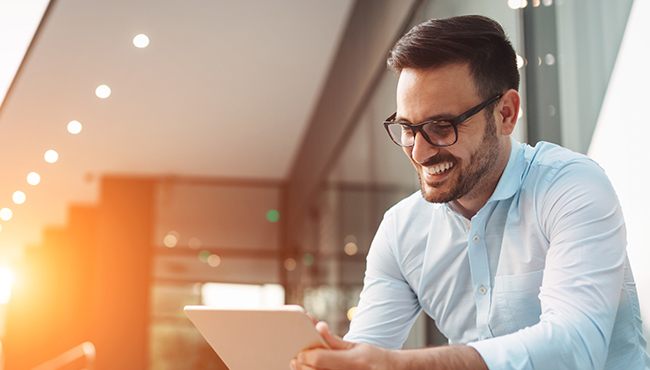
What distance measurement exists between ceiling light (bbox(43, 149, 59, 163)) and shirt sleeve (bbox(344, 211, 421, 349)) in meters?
6.84

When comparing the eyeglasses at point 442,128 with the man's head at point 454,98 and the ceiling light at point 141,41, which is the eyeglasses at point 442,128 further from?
the ceiling light at point 141,41

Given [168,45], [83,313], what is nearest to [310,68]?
[168,45]

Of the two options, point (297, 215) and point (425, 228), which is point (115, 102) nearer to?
point (297, 215)

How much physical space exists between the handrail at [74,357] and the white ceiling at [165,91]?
1554 mm

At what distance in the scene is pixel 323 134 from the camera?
725cm

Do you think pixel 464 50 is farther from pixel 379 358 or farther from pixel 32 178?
pixel 32 178

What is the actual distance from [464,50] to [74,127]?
6.71m

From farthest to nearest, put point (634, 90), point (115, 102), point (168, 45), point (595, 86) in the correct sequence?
point (115, 102) → point (168, 45) → point (595, 86) → point (634, 90)

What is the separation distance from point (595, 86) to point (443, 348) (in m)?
1.09

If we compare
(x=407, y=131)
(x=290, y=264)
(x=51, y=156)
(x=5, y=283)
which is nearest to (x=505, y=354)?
(x=407, y=131)

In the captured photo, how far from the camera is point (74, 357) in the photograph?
8.34 meters

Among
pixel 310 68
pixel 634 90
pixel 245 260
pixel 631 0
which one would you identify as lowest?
pixel 245 260

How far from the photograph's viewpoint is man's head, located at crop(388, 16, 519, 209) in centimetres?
149

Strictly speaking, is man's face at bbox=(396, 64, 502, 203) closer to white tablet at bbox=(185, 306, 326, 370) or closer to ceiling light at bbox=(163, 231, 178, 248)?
white tablet at bbox=(185, 306, 326, 370)
